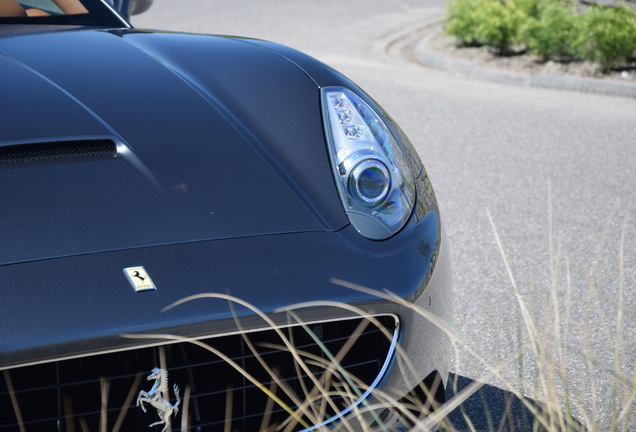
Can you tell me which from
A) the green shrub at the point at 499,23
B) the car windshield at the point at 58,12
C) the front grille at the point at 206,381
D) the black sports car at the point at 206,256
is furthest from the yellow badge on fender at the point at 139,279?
the green shrub at the point at 499,23

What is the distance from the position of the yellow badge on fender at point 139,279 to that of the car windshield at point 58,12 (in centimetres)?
134

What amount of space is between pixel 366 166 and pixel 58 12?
1.41m

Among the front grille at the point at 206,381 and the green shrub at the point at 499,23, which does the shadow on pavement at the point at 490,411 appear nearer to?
the front grille at the point at 206,381

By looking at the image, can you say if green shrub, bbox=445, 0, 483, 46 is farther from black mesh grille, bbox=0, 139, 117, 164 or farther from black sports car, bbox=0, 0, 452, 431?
black mesh grille, bbox=0, 139, 117, 164

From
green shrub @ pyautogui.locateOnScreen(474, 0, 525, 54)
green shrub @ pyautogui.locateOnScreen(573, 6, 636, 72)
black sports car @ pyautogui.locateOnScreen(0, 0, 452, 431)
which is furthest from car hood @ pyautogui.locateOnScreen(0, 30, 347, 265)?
green shrub @ pyautogui.locateOnScreen(474, 0, 525, 54)

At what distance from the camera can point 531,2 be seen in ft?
29.7

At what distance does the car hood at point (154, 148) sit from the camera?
69.8 inches

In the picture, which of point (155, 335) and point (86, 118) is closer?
Answer: point (155, 335)

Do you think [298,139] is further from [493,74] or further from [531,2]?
[531,2]

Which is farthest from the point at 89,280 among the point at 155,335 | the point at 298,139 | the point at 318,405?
the point at 298,139

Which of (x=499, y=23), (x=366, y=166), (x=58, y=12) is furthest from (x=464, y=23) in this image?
(x=366, y=166)

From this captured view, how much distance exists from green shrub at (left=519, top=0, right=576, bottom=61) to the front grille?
22.8ft

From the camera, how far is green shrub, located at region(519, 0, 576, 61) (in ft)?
27.4

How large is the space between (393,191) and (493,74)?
6415mm
